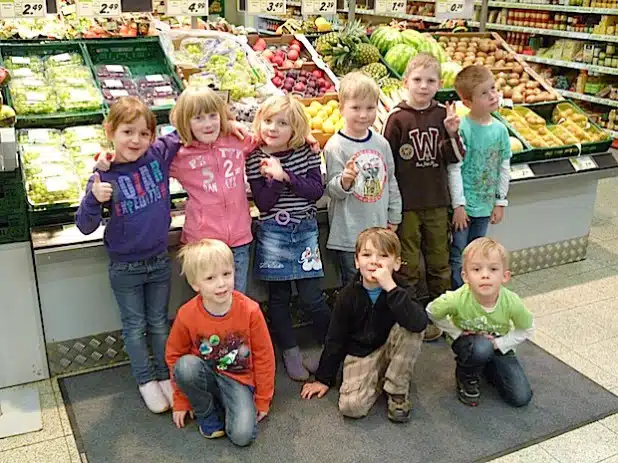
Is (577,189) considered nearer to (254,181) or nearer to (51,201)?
(254,181)

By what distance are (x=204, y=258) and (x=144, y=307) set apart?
546 millimetres

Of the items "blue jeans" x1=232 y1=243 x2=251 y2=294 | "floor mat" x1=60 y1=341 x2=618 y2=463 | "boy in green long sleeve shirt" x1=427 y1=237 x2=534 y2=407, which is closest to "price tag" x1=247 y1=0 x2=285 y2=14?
"blue jeans" x1=232 y1=243 x2=251 y2=294

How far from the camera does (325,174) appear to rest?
330 centimetres

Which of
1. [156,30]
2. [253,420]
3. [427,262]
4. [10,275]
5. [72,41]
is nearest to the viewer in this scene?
[253,420]

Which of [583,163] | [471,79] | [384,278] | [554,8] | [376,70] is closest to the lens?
[384,278]

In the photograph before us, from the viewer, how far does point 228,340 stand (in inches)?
105

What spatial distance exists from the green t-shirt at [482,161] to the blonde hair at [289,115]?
3.07ft

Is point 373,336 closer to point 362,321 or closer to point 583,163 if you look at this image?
point 362,321

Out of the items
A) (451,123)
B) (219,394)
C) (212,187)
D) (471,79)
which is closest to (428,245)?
(451,123)

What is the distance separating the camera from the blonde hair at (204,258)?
253 cm

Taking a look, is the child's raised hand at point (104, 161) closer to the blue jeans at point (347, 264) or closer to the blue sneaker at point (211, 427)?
the blue sneaker at point (211, 427)

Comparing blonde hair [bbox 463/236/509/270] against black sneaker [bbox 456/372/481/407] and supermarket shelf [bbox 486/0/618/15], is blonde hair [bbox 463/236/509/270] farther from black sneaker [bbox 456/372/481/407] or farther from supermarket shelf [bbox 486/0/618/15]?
supermarket shelf [bbox 486/0/618/15]

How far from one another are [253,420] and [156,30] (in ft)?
8.47

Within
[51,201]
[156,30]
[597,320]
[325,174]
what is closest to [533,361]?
[597,320]
